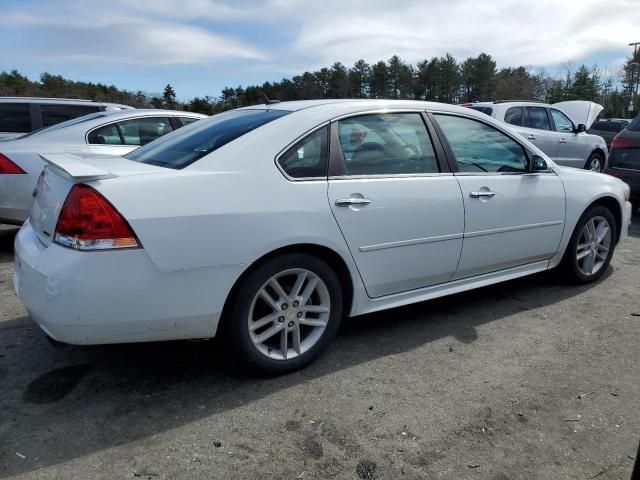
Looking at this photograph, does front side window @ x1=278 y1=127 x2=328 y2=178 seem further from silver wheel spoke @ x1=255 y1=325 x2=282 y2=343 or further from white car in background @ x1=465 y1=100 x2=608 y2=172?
white car in background @ x1=465 y1=100 x2=608 y2=172

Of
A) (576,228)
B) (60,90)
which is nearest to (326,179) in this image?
(576,228)

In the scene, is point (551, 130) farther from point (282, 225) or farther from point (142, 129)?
point (282, 225)

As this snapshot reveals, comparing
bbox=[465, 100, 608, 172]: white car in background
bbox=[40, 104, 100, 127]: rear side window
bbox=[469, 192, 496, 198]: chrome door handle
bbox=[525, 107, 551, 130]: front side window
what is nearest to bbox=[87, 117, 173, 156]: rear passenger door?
bbox=[40, 104, 100, 127]: rear side window

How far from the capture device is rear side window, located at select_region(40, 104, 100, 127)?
726 cm

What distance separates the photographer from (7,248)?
5691 mm

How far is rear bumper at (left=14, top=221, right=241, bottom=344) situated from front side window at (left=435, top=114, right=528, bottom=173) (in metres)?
1.87

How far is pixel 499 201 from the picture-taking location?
3.64m

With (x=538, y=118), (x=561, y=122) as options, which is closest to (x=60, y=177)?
(x=538, y=118)

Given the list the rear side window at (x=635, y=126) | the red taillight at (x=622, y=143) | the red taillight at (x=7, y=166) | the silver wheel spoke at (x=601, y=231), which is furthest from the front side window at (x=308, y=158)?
the rear side window at (x=635, y=126)

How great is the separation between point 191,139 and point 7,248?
3718 mm

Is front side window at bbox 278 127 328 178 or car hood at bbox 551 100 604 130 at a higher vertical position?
car hood at bbox 551 100 604 130

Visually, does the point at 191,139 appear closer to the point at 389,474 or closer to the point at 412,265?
the point at 412,265

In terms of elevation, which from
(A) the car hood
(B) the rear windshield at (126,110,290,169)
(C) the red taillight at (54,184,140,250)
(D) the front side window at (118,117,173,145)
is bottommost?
(C) the red taillight at (54,184,140,250)

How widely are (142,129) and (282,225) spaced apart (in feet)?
14.6
